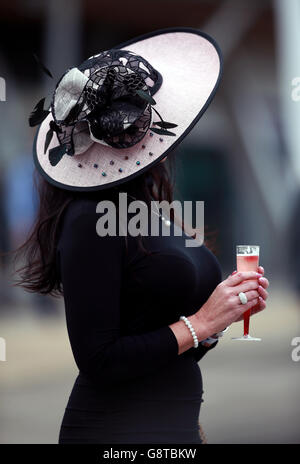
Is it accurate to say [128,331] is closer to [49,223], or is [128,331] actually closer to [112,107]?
[49,223]

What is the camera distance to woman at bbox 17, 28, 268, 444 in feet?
6.11

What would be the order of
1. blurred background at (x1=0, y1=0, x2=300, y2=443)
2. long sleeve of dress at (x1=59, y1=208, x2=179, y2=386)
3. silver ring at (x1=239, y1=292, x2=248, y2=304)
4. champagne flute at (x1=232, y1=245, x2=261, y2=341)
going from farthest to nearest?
blurred background at (x1=0, y1=0, x2=300, y2=443) → champagne flute at (x1=232, y1=245, x2=261, y2=341) → silver ring at (x1=239, y1=292, x2=248, y2=304) → long sleeve of dress at (x1=59, y1=208, x2=179, y2=386)

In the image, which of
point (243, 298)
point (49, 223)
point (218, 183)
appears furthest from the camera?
point (218, 183)

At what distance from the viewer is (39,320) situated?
9227 millimetres

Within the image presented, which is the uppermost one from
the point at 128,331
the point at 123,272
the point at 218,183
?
the point at 218,183

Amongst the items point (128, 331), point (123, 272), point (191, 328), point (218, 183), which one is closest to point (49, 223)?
point (123, 272)

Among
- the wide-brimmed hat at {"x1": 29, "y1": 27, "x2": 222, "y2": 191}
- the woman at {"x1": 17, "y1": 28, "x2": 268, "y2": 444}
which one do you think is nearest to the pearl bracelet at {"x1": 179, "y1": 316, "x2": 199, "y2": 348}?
the woman at {"x1": 17, "y1": 28, "x2": 268, "y2": 444}

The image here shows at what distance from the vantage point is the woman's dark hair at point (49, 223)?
2039 millimetres

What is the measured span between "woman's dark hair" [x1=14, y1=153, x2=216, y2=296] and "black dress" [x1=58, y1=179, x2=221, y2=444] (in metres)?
0.08

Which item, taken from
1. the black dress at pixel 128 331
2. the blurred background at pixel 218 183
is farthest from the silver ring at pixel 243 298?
the blurred background at pixel 218 183

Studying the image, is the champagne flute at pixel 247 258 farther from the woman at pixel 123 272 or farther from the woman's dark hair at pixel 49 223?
the woman's dark hair at pixel 49 223

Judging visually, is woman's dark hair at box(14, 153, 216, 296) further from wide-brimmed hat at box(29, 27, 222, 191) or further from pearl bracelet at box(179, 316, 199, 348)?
pearl bracelet at box(179, 316, 199, 348)

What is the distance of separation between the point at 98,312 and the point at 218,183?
15.9 meters

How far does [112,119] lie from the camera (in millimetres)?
1966
